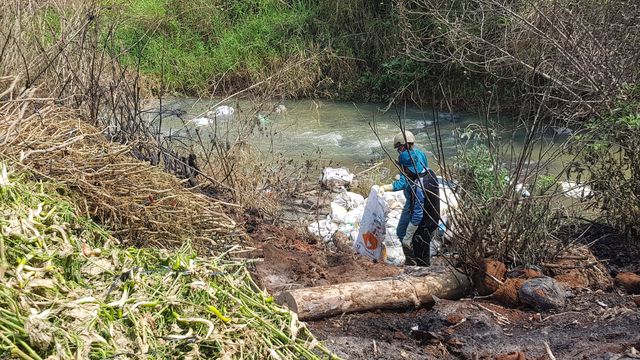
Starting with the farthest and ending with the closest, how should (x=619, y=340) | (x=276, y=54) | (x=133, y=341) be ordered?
(x=276, y=54)
(x=619, y=340)
(x=133, y=341)

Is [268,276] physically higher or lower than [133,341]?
lower

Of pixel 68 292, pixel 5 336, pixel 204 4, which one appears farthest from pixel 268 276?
pixel 204 4

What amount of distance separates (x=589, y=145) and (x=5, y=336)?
4796 millimetres

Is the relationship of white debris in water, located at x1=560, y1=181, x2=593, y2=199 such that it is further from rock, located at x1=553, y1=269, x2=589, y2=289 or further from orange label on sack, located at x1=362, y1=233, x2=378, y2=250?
orange label on sack, located at x1=362, y1=233, x2=378, y2=250

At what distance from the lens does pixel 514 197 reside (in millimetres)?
5797

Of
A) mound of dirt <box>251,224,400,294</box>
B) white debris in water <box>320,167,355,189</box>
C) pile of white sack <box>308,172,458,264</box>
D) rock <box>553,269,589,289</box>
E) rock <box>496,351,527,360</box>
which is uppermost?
rock <box>496,351,527,360</box>

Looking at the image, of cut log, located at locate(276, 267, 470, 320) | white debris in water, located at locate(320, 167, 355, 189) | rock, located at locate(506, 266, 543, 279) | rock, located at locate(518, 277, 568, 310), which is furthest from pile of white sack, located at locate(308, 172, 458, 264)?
rock, located at locate(518, 277, 568, 310)

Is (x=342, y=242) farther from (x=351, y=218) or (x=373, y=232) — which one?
(x=351, y=218)

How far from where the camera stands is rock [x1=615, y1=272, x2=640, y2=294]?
18.4 feet

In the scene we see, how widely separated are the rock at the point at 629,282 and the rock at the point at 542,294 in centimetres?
59

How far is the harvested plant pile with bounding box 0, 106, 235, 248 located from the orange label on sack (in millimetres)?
2491

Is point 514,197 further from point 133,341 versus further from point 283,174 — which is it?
point 283,174

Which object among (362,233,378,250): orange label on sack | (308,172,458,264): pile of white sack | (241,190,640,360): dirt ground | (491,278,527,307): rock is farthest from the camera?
(308,172,458,264): pile of white sack

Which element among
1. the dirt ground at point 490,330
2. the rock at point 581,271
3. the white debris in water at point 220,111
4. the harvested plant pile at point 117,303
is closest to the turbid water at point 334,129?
the white debris in water at point 220,111
